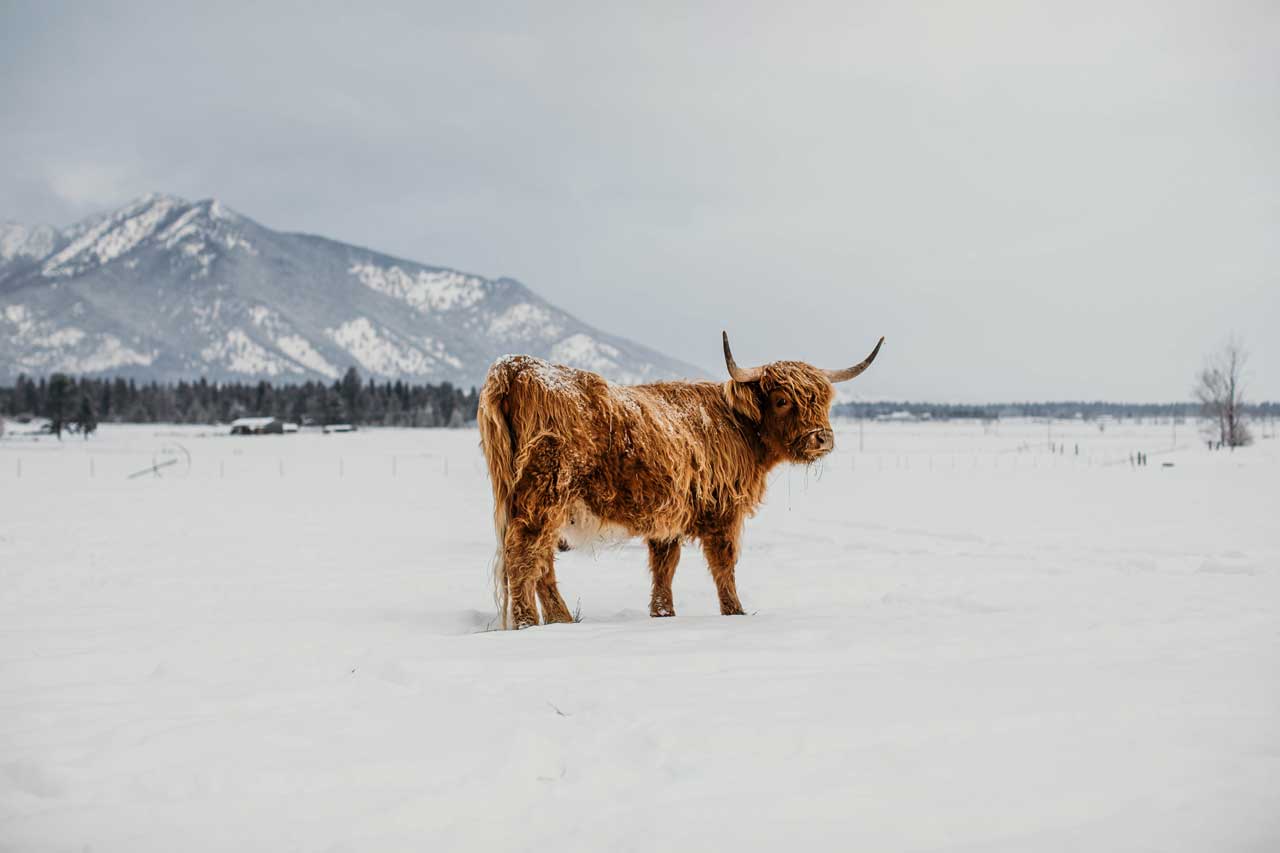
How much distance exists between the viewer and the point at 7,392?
109 m

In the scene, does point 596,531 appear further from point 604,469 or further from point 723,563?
point 723,563

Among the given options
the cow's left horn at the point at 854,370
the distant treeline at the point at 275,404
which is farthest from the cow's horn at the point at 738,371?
the distant treeline at the point at 275,404

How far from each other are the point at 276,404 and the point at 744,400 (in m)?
118

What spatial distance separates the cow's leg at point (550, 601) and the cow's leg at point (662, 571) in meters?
0.77

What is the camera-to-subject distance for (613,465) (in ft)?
17.4

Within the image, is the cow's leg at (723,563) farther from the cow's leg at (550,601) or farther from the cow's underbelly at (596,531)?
the cow's leg at (550,601)

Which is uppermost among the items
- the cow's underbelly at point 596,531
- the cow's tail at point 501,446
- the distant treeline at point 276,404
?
the distant treeline at point 276,404

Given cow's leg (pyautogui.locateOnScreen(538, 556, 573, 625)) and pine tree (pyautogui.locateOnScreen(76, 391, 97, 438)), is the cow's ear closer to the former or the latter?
cow's leg (pyautogui.locateOnScreen(538, 556, 573, 625))

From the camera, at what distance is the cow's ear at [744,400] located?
6277 millimetres

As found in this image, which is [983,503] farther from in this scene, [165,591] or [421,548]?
[165,591]

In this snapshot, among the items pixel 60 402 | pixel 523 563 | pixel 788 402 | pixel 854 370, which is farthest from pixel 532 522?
pixel 60 402

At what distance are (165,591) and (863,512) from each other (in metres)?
13.8

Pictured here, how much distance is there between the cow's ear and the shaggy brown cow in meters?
0.01

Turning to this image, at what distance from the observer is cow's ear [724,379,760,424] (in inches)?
247
